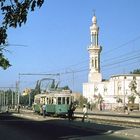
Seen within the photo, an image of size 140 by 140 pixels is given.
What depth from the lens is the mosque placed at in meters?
148

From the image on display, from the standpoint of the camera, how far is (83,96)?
15912 centimetres

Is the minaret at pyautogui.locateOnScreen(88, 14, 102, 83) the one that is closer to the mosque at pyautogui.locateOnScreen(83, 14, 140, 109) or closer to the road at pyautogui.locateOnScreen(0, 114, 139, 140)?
the mosque at pyautogui.locateOnScreen(83, 14, 140, 109)

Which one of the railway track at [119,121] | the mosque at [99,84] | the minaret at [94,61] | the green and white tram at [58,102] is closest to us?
the railway track at [119,121]

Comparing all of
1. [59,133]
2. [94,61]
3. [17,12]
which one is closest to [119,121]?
[59,133]

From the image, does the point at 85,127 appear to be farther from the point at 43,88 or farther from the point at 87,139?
the point at 43,88

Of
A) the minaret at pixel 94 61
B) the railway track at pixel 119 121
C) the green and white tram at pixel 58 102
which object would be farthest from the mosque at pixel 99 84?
the railway track at pixel 119 121

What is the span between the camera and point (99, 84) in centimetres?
15575

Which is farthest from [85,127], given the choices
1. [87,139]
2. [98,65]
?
[98,65]

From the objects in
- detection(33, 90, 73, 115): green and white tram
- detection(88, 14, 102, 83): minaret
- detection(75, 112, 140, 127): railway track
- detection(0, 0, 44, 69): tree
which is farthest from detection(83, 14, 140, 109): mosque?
detection(0, 0, 44, 69): tree

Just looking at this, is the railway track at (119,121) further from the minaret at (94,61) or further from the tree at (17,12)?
the minaret at (94,61)

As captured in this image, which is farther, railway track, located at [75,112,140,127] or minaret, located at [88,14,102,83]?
minaret, located at [88,14,102,83]

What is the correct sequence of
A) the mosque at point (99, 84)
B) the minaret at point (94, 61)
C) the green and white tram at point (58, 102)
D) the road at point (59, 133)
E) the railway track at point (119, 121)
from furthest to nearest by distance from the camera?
the minaret at point (94, 61)
the mosque at point (99, 84)
the green and white tram at point (58, 102)
the railway track at point (119, 121)
the road at point (59, 133)

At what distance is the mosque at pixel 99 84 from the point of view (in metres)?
148

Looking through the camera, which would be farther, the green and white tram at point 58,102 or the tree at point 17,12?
the green and white tram at point 58,102
